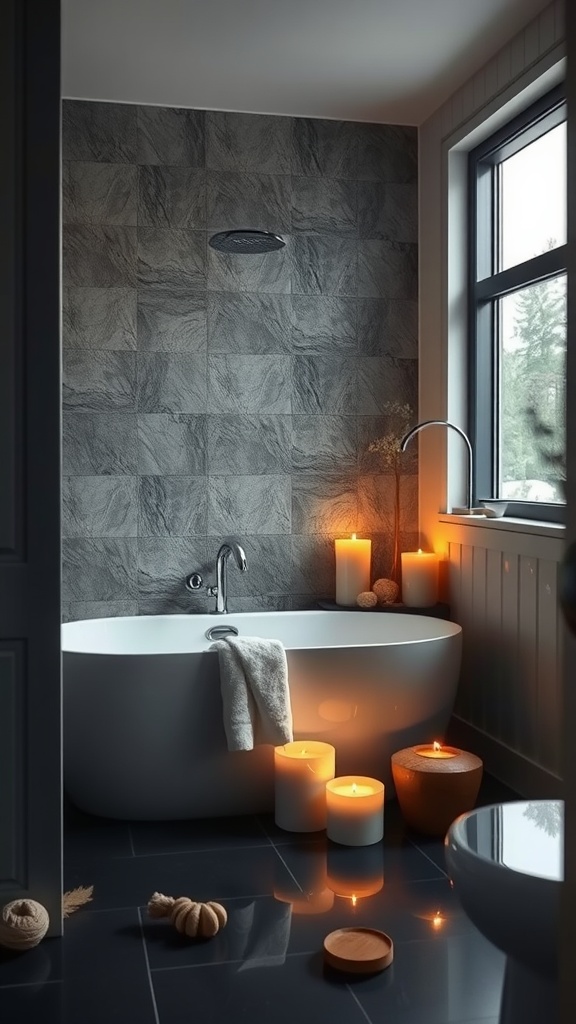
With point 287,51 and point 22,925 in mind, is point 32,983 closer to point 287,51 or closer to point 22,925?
point 22,925

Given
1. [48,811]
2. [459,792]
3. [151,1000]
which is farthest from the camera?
[459,792]

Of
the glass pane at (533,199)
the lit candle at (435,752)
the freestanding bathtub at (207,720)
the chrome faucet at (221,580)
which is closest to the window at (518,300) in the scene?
the glass pane at (533,199)

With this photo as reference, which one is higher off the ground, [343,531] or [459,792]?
[343,531]

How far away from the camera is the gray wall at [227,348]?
13.9 feet

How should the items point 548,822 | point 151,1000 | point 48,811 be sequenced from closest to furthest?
point 548,822, point 151,1000, point 48,811

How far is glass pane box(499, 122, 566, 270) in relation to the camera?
12.0ft

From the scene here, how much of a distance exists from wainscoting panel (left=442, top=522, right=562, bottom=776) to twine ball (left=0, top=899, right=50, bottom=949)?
179cm

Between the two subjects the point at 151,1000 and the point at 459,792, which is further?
the point at 459,792

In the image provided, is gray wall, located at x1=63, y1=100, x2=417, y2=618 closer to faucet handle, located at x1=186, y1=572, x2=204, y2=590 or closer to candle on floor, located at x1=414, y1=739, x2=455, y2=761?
faucet handle, located at x1=186, y1=572, x2=204, y2=590

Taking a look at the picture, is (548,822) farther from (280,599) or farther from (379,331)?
(379,331)

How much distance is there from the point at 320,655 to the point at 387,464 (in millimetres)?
1431

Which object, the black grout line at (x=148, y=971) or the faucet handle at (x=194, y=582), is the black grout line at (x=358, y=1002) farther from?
the faucet handle at (x=194, y=582)

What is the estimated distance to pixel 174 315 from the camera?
4320 mm

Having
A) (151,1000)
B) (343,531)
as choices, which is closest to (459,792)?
(151,1000)
